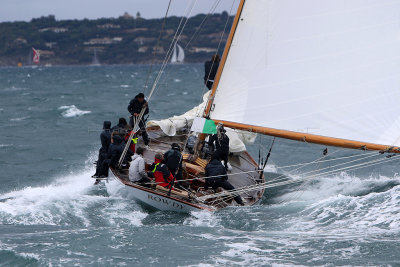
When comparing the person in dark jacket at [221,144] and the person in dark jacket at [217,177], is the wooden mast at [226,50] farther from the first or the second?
the person in dark jacket at [217,177]

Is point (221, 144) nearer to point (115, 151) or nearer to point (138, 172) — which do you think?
point (138, 172)

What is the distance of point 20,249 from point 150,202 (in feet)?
11.2

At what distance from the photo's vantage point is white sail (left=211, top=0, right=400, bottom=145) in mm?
12062

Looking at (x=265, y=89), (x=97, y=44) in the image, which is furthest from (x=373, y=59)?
(x=97, y=44)

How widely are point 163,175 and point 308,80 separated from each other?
367 cm

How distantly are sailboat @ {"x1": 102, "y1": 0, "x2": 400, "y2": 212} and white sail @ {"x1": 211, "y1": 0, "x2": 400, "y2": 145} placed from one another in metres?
0.02

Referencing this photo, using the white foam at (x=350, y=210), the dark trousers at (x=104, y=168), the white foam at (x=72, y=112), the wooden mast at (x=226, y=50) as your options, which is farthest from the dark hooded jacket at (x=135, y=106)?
the white foam at (x=72, y=112)

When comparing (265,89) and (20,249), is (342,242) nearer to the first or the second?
(265,89)

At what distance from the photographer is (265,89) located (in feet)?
43.2

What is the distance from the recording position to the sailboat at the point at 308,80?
39.6 ft

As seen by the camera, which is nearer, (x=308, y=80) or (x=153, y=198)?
(x=308, y=80)

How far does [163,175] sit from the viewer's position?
13859 millimetres

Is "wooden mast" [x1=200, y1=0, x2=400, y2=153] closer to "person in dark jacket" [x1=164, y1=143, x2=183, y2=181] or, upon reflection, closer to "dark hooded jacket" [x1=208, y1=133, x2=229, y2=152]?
"dark hooded jacket" [x1=208, y1=133, x2=229, y2=152]

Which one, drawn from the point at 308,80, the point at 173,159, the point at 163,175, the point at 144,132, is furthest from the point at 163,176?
the point at 308,80
